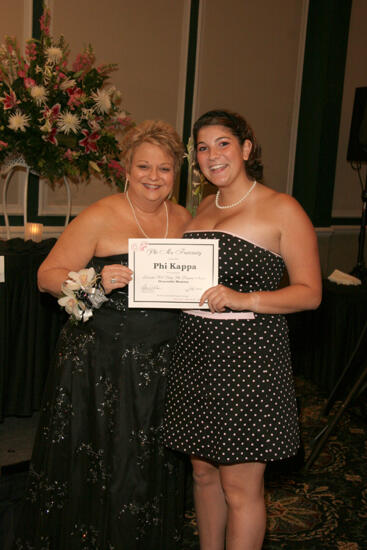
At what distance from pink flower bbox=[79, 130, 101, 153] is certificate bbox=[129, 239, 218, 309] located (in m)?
1.77

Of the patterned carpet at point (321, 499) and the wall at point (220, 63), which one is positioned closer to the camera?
the patterned carpet at point (321, 499)

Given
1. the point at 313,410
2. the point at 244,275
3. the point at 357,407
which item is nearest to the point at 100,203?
the point at 244,275

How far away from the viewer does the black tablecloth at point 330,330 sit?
4312 millimetres

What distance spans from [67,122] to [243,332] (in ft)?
6.53

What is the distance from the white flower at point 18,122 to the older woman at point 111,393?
131cm

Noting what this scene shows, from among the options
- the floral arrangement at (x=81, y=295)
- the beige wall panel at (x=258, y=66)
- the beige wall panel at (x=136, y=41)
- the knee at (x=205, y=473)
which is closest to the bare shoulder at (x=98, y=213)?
the floral arrangement at (x=81, y=295)

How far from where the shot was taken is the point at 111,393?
2.26 m

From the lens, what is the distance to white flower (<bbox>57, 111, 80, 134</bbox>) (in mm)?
Result: 3449

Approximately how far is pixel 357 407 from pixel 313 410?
38 centimetres

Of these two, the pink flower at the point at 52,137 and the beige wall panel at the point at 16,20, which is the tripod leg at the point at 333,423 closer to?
the pink flower at the point at 52,137

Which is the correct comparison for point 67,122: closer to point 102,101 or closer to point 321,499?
point 102,101

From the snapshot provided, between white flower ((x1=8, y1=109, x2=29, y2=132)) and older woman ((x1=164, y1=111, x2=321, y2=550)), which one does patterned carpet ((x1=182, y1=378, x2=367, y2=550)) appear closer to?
older woman ((x1=164, y1=111, x2=321, y2=550))

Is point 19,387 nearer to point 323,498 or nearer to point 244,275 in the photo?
point 323,498

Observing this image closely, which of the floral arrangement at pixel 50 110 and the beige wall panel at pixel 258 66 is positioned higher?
the beige wall panel at pixel 258 66
